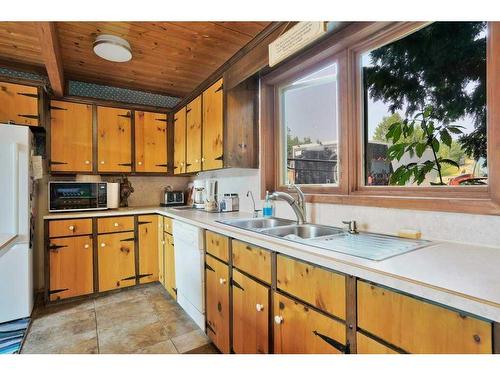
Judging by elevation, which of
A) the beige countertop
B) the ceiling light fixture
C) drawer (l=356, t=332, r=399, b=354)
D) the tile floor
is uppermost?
the ceiling light fixture

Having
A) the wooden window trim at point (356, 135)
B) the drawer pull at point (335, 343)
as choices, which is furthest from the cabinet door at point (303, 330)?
the wooden window trim at point (356, 135)

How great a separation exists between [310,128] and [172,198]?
2081mm

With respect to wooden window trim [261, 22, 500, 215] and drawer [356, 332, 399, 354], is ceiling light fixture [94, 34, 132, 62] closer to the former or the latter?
wooden window trim [261, 22, 500, 215]

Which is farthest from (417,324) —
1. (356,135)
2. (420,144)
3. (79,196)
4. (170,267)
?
(79,196)

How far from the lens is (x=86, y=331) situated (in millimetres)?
2078

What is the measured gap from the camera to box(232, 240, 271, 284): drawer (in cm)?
132

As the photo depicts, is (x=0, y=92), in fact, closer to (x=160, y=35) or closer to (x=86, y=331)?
(x=160, y=35)

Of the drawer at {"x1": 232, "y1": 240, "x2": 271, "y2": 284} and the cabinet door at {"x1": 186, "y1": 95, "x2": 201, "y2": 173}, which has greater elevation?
the cabinet door at {"x1": 186, "y1": 95, "x2": 201, "y2": 173}

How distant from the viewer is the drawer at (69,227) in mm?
2506

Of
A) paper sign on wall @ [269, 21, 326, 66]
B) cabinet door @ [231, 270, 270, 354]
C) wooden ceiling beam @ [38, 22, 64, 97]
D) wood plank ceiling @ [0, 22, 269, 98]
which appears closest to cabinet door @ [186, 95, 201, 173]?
wood plank ceiling @ [0, 22, 269, 98]

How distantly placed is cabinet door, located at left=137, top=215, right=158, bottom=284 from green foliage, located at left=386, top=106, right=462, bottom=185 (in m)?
2.43

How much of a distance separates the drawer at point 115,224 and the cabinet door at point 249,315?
1722 mm

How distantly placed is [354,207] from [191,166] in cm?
187
